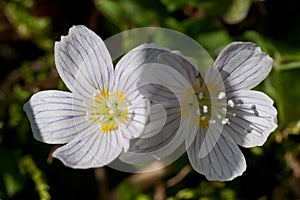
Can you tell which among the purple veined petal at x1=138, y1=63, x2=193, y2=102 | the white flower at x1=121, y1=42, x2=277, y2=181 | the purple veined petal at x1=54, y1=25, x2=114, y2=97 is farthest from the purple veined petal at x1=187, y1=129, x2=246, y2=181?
the purple veined petal at x1=54, y1=25, x2=114, y2=97

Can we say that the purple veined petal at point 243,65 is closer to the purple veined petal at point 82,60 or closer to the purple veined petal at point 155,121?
the purple veined petal at point 155,121

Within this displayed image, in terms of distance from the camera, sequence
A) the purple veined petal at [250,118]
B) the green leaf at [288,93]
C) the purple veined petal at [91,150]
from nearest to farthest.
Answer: the purple veined petal at [91,150]
the purple veined petal at [250,118]
the green leaf at [288,93]

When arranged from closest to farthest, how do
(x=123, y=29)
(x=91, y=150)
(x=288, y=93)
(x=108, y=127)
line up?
1. (x=91, y=150)
2. (x=108, y=127)
3. (x=288, y=93)
4. (x=123, y=29)

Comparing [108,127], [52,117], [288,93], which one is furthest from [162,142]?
[288,93]

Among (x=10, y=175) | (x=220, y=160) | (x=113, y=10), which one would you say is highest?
(x=113, y=10)

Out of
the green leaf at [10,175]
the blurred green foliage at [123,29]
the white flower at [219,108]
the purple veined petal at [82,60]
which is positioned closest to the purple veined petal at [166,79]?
the white flower at [219,108]

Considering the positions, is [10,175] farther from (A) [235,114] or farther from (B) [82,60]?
(A) [235,114]
